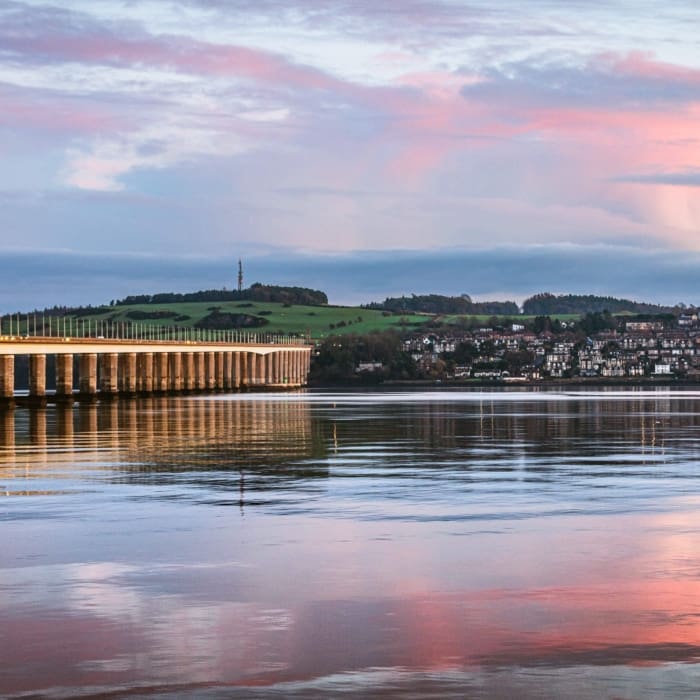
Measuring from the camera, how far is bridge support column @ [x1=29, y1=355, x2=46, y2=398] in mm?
154500

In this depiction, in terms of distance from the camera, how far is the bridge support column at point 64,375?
16738 centimetres

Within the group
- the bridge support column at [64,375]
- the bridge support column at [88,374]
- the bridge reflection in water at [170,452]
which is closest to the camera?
the bridge reflection in water at [170,452]

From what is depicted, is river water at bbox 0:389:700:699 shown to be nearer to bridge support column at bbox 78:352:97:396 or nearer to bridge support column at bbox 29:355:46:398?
bridge support column at bbox 29:355:46:398

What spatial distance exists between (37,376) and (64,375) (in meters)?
12.1

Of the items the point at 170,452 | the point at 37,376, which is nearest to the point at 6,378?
the point at 37,376

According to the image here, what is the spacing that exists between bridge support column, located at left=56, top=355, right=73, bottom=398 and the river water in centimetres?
11990

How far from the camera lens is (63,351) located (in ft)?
564

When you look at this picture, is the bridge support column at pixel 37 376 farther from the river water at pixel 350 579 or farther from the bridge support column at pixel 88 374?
the river water at pixel 350 579

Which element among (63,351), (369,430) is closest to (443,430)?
(369,430)

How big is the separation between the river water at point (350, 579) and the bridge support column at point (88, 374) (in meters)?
133

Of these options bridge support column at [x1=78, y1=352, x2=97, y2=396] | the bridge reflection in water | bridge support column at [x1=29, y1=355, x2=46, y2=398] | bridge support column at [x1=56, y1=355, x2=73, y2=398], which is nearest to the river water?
the bridge reflection in water

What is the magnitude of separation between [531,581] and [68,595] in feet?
21.9

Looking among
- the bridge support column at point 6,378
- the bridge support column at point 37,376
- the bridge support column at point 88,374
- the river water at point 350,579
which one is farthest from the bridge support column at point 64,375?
the river water at point 350,579

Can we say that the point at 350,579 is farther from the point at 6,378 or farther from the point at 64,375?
the point at 64,375
